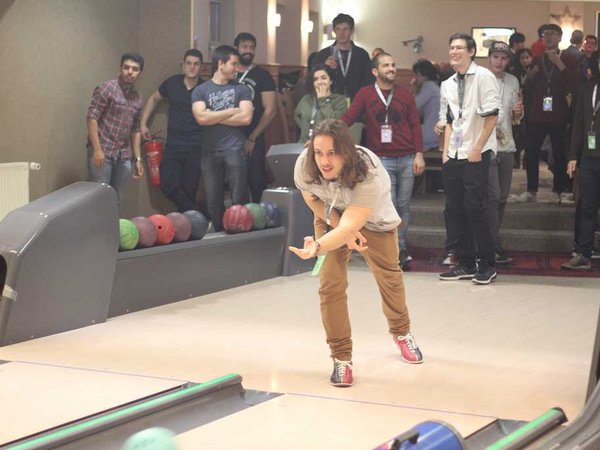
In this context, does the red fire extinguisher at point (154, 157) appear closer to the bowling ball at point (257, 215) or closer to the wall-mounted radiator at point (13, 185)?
the bowling ball at point (257, 215)

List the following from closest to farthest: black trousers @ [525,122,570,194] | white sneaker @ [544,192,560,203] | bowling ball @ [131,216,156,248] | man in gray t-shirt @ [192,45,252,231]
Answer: bowling ball @ [131,216,156,248] → man in gray t-shirt @ [192,45,252,231] → black trousers @ [525,122,570,194] → white sneaker @ [544,192,560,203]

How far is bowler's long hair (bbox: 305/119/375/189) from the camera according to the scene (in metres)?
4.80

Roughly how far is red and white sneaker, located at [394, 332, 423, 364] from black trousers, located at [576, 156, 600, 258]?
125 inches

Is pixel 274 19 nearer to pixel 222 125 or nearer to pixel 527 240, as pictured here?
pixel 527 240

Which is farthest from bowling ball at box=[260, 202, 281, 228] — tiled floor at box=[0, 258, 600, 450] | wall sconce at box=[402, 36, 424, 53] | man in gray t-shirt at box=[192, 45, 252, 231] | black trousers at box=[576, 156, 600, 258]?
wall sconce at box=[402, 36, 424, 53]

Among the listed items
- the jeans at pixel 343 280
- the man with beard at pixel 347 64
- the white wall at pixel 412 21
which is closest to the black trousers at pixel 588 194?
the man with beard at pixel 347 64

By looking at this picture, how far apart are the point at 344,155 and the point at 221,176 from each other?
13.2 ft

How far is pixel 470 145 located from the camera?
25.1 feet

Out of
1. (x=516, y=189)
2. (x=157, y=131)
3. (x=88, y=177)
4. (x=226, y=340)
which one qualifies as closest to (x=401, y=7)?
(x=516, y=189)

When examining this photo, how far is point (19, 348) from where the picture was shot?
5.79m

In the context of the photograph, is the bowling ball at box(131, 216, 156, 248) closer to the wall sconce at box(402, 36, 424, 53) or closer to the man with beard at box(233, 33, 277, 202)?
the man with beard at box(233, 33, 277, 202)

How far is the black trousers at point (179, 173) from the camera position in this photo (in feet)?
30.4

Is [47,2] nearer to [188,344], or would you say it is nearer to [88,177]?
[88,177]

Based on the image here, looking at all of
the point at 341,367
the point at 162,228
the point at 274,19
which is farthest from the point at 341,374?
the point at 274,19
